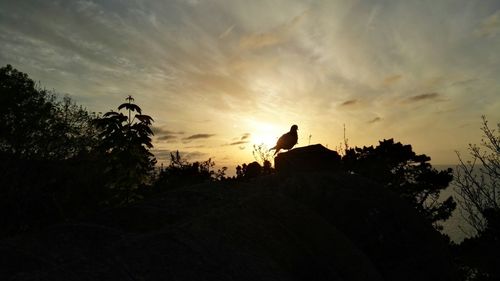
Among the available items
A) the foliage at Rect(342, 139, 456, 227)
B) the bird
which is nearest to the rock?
the bird

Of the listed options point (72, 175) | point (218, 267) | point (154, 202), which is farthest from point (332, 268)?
point (72, 175)

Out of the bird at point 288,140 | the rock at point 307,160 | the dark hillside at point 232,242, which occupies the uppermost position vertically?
the bird at point 288,140

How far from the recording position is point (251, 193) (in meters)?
5.39

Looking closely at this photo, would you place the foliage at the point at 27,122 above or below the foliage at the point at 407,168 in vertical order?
above

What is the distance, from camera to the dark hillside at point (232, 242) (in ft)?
9.30

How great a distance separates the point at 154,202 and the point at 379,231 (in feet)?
13.7

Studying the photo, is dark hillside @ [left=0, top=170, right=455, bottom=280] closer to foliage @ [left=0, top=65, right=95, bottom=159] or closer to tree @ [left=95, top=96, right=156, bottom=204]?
tree @ [left=95, top=96, right=156, bottom=204]

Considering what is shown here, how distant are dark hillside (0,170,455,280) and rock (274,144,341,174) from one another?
1765mm

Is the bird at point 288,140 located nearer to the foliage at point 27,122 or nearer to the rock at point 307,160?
the rock at point 307,160

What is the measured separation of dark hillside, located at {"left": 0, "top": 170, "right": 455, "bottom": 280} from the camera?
2.84m

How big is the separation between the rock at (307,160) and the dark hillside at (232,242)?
1.76 metres

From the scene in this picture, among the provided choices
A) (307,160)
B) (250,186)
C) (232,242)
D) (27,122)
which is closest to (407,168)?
(307,160)

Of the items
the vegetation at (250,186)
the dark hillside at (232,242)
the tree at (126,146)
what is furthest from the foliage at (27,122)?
the dark hillside at (232,242)

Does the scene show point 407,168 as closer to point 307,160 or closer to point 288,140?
point 288,140
